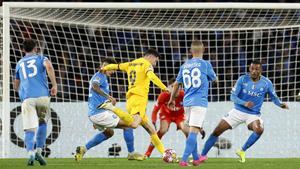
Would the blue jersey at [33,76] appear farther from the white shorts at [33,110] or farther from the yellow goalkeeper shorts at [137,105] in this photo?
the yellow goalkeeper shorts at [137,105]

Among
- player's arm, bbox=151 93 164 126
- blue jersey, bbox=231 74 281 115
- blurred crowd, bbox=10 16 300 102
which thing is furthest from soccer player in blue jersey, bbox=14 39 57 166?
blurred crowd, bbox=10 16 300 102

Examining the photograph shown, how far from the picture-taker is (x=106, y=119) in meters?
14.7

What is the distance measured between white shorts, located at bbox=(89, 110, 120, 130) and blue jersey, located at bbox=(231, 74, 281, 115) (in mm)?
1902

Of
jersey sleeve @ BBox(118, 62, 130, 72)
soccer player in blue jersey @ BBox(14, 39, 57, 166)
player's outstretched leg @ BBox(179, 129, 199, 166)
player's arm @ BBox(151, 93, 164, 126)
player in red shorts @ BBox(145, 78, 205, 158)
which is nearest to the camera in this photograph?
player's outstretched leg @ BBox(179, 129, 199, 166)

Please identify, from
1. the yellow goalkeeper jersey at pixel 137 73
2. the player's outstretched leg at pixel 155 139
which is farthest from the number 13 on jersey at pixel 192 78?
the player's outstretched leg at pixel 155 139

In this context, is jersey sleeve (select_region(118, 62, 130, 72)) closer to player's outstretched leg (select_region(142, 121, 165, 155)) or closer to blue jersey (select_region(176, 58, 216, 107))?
player's outstretched leg (select_region(142, 121, 165, 155))

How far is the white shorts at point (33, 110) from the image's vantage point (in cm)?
1327

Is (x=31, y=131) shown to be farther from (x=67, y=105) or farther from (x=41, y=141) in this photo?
(x=67, y=105)

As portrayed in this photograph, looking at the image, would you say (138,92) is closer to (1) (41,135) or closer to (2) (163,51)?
(1) (41,135)

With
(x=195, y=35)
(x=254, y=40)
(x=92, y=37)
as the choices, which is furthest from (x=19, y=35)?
(x=254, y=40)

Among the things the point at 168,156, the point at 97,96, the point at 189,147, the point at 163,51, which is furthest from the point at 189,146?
the point at 163,51

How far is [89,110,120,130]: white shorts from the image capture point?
48.1ft

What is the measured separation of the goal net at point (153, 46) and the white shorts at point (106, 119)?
2.32m

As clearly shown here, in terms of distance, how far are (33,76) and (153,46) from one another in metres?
5.79
